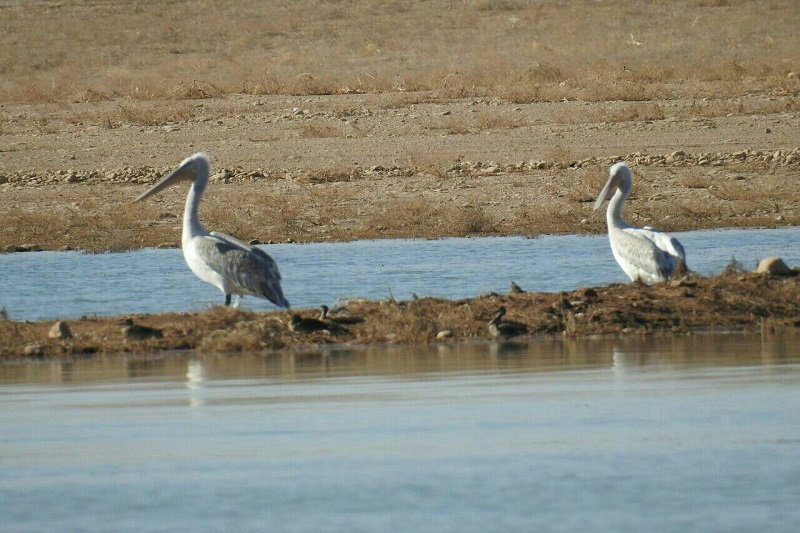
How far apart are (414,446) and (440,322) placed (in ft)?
13.2

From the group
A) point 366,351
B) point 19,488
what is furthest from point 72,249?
point 19,488

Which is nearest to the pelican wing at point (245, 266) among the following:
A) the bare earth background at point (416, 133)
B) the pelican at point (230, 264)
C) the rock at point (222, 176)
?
the pelican at point (230, 264)

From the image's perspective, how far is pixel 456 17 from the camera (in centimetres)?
3812

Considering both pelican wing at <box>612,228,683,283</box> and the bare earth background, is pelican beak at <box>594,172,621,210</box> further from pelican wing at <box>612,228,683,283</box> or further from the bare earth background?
the bare earth background

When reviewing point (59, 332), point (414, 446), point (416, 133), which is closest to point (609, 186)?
point (59, 332)

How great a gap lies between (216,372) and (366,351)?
1.23 m

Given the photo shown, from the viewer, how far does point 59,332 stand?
9.51 meters

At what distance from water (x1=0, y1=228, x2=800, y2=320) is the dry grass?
839cm

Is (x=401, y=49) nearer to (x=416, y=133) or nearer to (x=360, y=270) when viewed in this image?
(x=416, y=133)

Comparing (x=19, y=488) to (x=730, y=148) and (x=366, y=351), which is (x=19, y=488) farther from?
(x=730, y=148)

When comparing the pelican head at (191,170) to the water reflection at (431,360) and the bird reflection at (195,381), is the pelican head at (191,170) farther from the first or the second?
the bird reflection at (195,381)

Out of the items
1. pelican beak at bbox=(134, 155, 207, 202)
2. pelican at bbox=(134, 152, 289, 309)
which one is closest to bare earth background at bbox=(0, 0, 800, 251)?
pelican beak at bbox=(134, 155, 207, 202)

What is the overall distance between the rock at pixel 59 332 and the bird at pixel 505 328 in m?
2.64

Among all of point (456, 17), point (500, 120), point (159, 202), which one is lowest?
point (159, 202)
